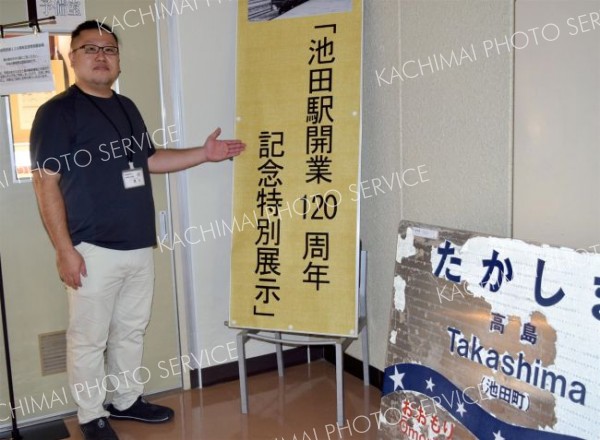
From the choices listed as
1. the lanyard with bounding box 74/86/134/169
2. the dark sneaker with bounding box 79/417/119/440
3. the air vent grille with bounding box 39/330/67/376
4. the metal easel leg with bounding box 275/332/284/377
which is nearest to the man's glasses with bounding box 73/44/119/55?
the lanyard with bounding box 74/86/134/169

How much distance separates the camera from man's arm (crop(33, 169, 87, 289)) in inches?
96.8

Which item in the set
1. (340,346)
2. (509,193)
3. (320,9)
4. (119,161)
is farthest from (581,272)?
(119,161)

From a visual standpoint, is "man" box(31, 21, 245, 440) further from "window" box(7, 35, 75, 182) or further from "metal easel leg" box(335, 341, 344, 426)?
"metal easel leg" box(335, 341, 344, 426)

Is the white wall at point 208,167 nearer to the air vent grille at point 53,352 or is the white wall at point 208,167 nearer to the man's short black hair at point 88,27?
the man's short black hair at point 88,27

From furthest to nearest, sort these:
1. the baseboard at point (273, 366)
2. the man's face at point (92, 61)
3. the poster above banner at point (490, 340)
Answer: the baseboard at point (273, 366)
the man's face at point (92, 61)
the poster above banner at point (490, 340)

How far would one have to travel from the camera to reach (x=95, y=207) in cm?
254

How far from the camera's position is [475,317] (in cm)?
203

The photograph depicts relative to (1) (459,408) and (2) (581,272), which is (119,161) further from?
(2) (581,272)

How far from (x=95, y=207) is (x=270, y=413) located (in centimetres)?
127

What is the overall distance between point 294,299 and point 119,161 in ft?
3.24

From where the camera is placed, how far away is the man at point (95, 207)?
2477mm

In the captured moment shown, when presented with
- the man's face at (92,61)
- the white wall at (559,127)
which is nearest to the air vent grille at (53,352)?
the man's face at (92,61)

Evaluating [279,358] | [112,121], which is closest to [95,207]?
[112,121]

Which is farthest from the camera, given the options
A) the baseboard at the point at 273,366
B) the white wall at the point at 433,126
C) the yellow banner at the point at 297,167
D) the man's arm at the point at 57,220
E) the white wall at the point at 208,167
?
the baseboard at the point at 273,366
